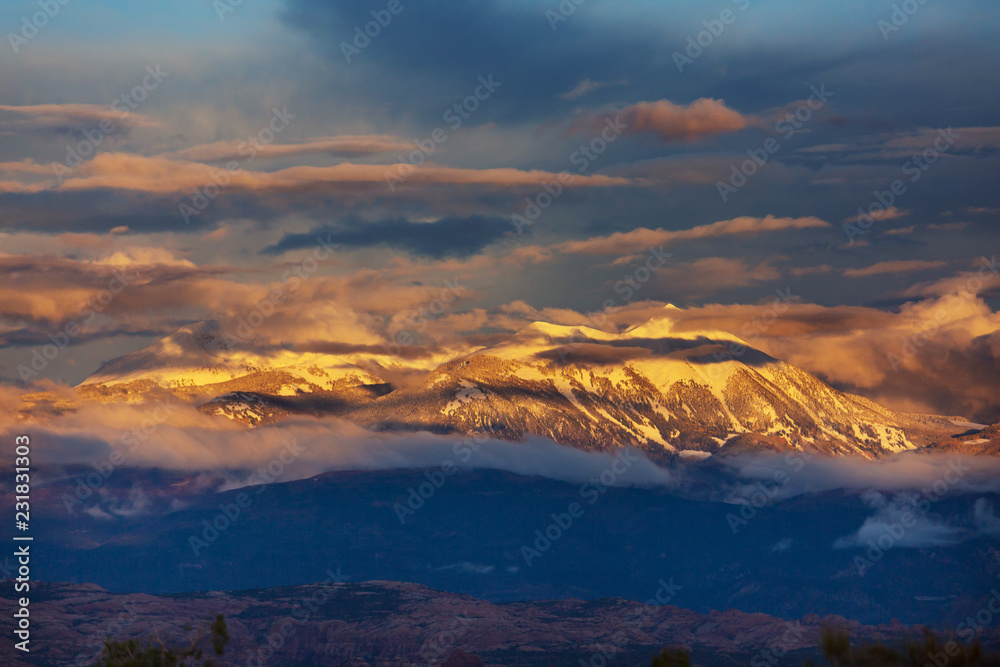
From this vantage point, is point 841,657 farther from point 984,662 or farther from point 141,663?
point 141,663

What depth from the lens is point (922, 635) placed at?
11756 cm

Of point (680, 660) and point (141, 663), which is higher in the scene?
point (141, 663)

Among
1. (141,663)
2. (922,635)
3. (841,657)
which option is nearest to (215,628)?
(141,663)

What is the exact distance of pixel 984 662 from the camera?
114 meters

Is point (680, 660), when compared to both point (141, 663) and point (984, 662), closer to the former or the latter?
point (984, 662)

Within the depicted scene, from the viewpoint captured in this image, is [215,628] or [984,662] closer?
[984,662]

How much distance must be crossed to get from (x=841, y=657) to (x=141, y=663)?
2676 inches

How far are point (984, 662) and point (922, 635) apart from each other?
19.6 ft

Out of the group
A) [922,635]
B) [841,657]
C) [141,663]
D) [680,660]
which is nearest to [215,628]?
[141,663]

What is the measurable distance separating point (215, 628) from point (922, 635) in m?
67.0

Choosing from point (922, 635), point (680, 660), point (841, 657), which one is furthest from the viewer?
point (680, 660)

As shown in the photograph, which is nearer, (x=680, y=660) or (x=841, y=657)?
(x=841, y=657)

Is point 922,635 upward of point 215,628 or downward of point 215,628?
downward

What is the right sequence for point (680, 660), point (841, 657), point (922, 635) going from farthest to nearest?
point (680, 660), point (922, 635), point (841, 657)
